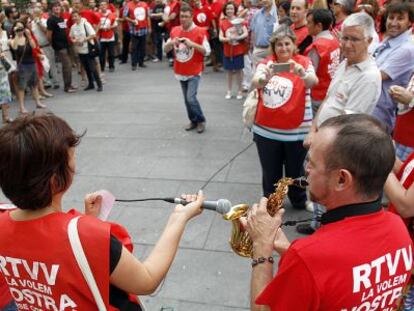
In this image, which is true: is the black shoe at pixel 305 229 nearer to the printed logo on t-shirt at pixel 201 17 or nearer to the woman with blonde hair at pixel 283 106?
the woman with blonde hair at pixel 283 106

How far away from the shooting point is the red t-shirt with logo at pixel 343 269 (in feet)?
4.58

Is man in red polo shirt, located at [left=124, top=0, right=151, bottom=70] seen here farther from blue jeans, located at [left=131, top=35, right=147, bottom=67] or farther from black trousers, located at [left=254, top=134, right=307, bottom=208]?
black trousers, located at [left=254, top=134, right=307, bottom=208]

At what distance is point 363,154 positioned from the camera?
1.46 meters

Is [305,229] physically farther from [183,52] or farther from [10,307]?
[183,52]

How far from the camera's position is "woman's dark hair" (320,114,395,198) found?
1.46 m

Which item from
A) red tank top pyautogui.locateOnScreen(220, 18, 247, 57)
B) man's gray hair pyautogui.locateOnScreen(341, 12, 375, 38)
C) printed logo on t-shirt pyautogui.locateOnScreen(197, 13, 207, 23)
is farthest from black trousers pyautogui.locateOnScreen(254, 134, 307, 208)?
printed logo on t-shirt pyautogui.locateOnScreen(197, 13, 207, 23)

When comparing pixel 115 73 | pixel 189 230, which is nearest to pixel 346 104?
pixel 189 230

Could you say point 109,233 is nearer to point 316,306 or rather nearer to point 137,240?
point 316,306

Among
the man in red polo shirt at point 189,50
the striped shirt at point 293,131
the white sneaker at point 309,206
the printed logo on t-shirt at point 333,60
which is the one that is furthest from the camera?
the man in red polo shirt at point 189,50

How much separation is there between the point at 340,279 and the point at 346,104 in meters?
2.24

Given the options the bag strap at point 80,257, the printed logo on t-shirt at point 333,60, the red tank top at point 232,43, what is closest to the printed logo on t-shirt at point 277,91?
the printed logo on t-shirt at point 333,60

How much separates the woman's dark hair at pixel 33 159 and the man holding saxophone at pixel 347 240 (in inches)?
31.6

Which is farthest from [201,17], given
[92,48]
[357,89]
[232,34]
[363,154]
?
[363,154]

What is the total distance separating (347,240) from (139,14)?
11.1 metres
